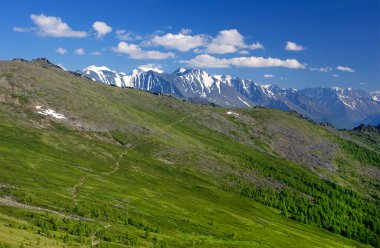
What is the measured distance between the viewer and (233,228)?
13812 centimetres

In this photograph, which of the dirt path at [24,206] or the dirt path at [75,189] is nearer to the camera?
the dirt path at [24,206]

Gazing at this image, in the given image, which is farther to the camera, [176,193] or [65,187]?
[176,193]

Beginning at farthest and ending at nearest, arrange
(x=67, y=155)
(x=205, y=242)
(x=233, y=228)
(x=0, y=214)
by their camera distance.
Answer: (x=67, y=155) → (x=233, y=228) → (x=205, y=242) → (x=0, y=214)

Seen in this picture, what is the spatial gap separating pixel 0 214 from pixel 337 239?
15308 centimetres

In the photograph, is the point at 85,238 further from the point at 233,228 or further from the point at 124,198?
the point at 233,228

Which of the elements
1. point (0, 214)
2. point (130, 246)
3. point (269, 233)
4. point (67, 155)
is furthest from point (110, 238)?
point (67, 155)

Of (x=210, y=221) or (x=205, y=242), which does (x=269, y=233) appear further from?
(x=205, y=242)

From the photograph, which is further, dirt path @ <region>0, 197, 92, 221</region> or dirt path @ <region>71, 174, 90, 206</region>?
dirt path @ <region>71, 174, 90, 206</region>

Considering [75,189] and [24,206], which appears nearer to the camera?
[24,206]

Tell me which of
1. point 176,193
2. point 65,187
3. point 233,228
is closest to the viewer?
point 65,187

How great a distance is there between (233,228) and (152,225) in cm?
3643

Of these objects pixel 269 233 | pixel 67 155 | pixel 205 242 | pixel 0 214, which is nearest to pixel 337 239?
pixel 269 233

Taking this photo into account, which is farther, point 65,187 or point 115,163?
point 115,163

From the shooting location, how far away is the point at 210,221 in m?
138
